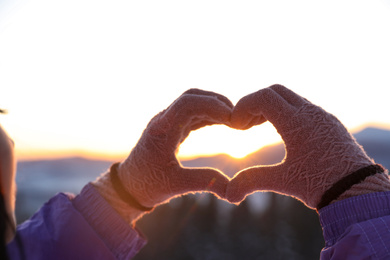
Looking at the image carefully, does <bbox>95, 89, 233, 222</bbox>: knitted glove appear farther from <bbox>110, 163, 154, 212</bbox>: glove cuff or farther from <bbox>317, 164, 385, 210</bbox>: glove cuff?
<bbox>317, 164, 385, 210</bbox>: glove cuff

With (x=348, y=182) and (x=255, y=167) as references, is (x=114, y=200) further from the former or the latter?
(x=348, y=182)

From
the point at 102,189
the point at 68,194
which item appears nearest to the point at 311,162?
the point at 102,189

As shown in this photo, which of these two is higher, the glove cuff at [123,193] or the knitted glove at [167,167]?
A: the knitted glove at [167,167]

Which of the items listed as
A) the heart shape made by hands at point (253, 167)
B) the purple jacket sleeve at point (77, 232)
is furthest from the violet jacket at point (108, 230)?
the heart shape made by hands at point (253, 167)

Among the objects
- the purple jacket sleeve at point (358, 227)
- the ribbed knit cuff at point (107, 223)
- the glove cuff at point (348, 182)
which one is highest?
the glove cuff at point (348, 182)

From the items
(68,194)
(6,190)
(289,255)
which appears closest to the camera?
(6,190)

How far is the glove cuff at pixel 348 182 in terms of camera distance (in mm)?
823

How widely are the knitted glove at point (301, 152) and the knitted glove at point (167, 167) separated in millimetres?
76

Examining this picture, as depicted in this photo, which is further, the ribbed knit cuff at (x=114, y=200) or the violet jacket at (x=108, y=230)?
the ribbed knit cuff at (x=114, y=200)

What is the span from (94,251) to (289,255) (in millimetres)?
3930

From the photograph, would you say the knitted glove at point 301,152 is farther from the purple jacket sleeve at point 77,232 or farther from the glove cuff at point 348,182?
the purple jacket sleeve at point 77,232

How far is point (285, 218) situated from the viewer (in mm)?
4539

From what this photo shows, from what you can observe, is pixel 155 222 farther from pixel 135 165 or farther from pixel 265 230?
pixel 135 165

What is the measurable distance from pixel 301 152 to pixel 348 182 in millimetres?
168
